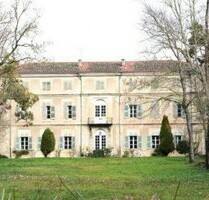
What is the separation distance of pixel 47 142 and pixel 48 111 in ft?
18.9

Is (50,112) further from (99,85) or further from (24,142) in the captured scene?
(99,85)

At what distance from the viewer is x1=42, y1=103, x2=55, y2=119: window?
70625 millimetres

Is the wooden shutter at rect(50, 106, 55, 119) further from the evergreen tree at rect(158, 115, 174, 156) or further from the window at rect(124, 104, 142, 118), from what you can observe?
the evergreen tree at rect(158, 115, 174, 156)

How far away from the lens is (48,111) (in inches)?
2783

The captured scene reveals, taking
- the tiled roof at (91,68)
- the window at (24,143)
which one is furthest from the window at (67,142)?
the tiled roof at (91,68)

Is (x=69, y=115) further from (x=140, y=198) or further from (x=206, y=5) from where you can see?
(x=140, y=198)

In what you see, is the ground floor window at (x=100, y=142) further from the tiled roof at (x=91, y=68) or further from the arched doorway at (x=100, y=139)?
the tiled roof at (x=91, y=68)

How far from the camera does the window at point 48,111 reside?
232 feet

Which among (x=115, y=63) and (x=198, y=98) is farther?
(x=115, y=63)

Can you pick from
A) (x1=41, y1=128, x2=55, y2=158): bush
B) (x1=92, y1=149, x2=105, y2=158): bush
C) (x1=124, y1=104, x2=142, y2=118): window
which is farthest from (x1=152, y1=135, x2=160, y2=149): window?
(x1=41, y1=128, x2=55, y2=158): bush

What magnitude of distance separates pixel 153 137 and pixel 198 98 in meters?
35.1

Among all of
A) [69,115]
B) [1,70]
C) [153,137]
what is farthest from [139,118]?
[1,70]

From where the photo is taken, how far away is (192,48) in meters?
34.3

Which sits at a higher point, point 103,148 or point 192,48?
point 192,48
